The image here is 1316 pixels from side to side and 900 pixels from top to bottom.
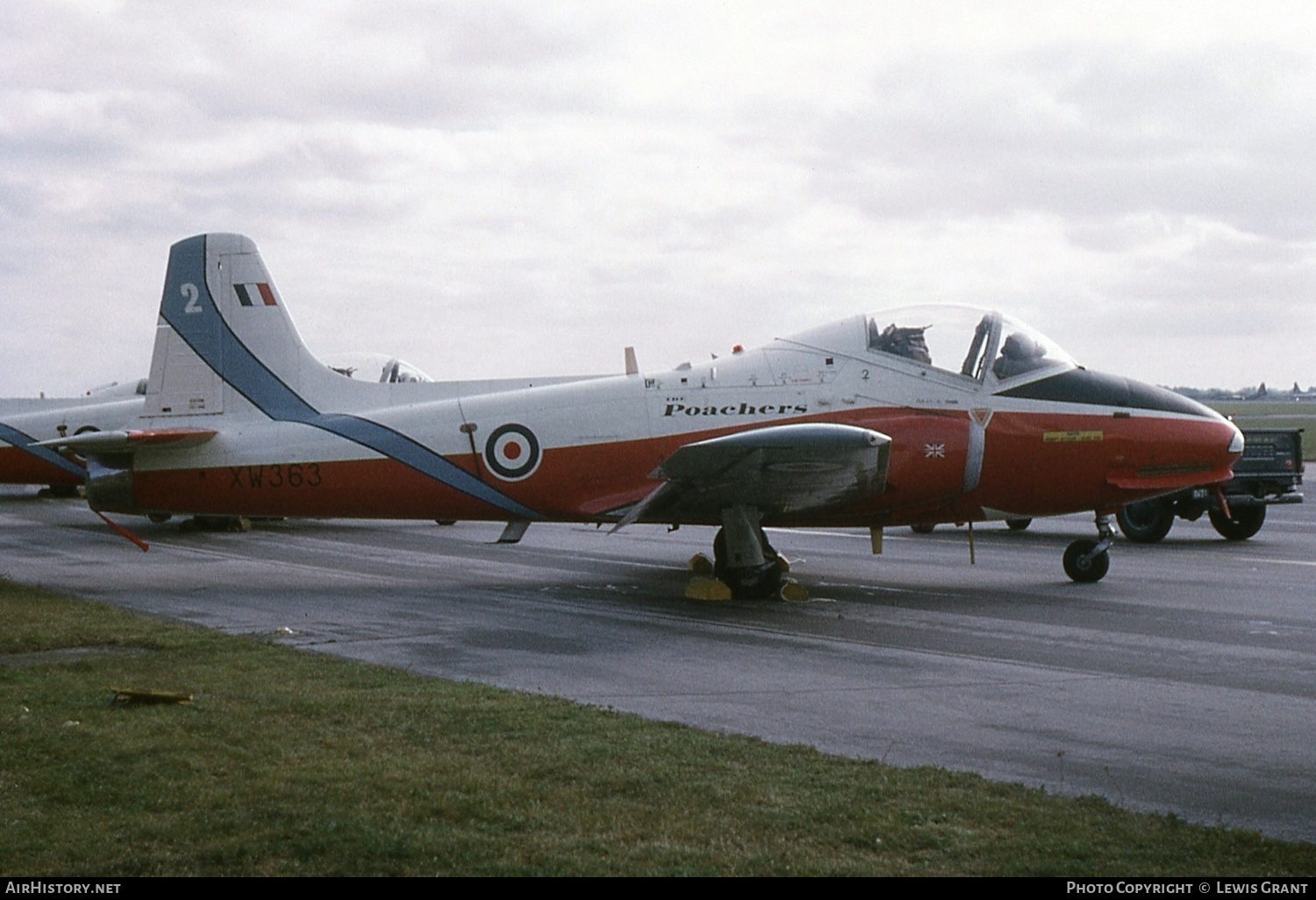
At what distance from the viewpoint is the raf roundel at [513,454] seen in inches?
593

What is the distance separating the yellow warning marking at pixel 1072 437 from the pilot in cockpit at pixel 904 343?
59.9 inches

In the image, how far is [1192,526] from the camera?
24.1 metres

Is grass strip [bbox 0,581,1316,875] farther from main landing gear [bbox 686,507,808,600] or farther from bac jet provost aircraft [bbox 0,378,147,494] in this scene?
bac jet provost aircraft [bbox 0,378,147,494]

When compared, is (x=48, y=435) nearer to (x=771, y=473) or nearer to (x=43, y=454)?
(x=43, y=454)

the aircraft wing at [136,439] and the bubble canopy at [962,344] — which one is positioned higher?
the bubble canopy at [962,344]

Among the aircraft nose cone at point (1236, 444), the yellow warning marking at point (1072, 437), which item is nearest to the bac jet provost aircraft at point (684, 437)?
the yellow warning marking at point (1072, 437)

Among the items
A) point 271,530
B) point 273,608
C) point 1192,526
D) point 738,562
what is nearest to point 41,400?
point 271,530

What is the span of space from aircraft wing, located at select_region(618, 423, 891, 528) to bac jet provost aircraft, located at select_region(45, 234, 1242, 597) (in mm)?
36

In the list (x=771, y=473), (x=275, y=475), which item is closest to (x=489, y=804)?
(x=771, y=473)

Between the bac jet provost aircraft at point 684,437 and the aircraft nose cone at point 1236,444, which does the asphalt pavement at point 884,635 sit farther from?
the aircraft nose cone at point 1236,444

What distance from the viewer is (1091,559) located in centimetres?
1548

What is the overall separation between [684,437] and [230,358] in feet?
18.8

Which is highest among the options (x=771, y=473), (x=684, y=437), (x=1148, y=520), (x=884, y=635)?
(x=684, y=437)

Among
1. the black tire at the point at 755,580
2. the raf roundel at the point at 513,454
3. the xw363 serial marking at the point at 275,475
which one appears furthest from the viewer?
the xw363 serial marking at the point at 275,475
